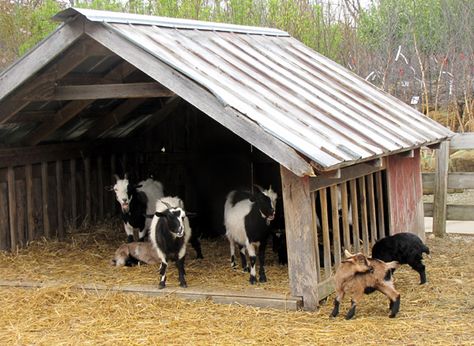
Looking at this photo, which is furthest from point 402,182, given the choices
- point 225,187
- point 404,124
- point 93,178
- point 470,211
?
point 93,178

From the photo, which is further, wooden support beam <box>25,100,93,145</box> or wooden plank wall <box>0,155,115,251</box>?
wooden plank wall <box>0,155,115,251</box>

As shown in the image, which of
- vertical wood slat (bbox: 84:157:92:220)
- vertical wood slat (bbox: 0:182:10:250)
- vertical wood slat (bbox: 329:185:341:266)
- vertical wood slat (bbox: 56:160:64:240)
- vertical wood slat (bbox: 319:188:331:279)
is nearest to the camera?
vertical wood slat (bbox: 319:188:331:279)

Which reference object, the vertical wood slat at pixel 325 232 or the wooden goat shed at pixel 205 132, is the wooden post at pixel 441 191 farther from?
the vertical wood slat at pixel 325 232

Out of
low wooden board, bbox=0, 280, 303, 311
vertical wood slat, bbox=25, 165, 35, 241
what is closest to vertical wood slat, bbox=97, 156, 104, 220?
vertical wood slat, bbox=25, 165, 35, 241

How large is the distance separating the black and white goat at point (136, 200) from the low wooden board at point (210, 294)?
7.28 ft

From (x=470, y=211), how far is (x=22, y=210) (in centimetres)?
723

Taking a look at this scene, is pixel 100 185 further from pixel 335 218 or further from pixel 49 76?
pixel 335 218

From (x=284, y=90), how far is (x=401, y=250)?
7.78 feet

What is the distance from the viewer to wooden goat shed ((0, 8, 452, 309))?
836 centimetres

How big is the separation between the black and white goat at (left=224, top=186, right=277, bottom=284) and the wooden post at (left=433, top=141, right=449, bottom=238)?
461 cm

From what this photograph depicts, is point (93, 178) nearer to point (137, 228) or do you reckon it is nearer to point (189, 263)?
point (137, 228)

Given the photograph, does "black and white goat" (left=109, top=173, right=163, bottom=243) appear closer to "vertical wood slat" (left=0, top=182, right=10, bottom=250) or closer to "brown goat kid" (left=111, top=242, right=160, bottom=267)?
"brown goat kid" (left=111, top=242, right=160, bottom=267)

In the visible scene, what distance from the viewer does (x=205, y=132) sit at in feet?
46.6

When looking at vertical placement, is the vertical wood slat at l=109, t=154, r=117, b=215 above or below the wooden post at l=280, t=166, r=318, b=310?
above
